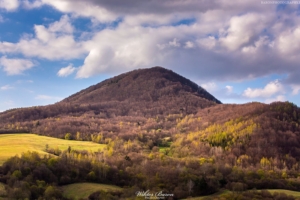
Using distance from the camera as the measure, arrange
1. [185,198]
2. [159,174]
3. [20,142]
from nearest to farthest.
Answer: [185,198]
[159,174]
[20,142]

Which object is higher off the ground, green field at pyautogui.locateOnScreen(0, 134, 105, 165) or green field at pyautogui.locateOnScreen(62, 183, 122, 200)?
green field at pyautogui.locateOnScreen(0, 134, 105, 165)

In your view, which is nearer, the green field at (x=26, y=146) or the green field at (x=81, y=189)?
the green field at (x=81, y=189)

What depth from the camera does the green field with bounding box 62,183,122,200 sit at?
349 ft

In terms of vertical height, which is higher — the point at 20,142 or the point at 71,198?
the point at 20,142

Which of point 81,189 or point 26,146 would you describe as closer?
point 81,189

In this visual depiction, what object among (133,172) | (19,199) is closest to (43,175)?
(19,199)

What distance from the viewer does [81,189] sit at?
112m

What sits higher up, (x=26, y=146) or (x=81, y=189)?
(x=26, y=146)

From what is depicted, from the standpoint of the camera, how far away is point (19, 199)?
295 feet

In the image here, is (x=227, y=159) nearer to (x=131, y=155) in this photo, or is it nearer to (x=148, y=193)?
(x=131, y=155)

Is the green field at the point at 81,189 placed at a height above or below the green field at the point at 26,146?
below

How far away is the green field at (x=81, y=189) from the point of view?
106 m

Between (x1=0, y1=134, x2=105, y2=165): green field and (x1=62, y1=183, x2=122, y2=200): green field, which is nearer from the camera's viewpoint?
(x1=62, y1=183, x2=122, y2=200): green field

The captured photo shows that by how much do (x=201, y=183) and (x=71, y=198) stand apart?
4479 cm
